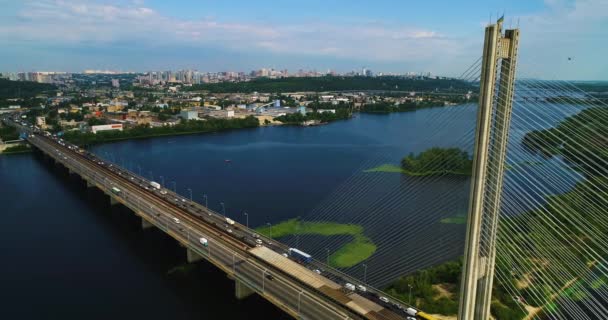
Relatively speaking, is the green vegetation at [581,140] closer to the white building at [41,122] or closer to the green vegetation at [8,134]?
the green vegetation at [8,134]

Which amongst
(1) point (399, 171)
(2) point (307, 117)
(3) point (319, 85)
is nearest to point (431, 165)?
(1) point (399, 171)

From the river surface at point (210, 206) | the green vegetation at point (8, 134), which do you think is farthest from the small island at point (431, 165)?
the green vegetation at point (8, 134)

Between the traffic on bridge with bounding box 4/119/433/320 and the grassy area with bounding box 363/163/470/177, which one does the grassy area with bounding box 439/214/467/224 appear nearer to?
the grassy area with bounding box 363/163/470/177

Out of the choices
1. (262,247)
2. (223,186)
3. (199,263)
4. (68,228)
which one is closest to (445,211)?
(262,247)

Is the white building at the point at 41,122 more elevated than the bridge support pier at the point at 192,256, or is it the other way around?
the white building at the point at 41,122

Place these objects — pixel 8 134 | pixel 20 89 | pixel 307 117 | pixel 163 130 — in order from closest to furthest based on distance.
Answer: pixel 8 134, pixel 163 130, pixel 307 117, pixel 20 89

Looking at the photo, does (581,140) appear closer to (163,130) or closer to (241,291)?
(241,291)
